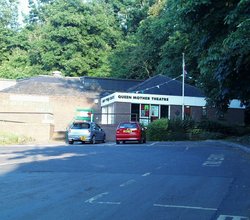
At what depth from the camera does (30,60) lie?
6425cm

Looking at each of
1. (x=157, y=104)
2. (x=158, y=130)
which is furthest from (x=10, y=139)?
(x=157, y=104)

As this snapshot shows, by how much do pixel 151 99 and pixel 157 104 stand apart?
870 millimetres

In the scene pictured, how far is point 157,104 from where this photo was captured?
42.5m

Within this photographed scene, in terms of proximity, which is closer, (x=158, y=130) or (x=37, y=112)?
(x=158, y=130)

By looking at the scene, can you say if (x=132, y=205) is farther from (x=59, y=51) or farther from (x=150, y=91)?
(x=59, y=51)

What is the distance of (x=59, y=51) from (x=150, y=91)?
20237mm

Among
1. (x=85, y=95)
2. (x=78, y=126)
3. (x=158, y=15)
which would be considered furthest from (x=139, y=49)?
(x=78, y=126)

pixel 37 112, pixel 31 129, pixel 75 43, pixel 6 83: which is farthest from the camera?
pixel 75 43

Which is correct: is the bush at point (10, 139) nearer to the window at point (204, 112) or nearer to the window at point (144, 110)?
the window at point (144, 110)

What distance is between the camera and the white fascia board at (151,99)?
134 feet

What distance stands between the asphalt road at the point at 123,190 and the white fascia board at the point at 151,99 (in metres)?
24.8

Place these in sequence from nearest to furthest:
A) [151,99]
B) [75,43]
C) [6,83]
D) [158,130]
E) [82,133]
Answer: [82,133], [158,130], [151,99], [6,83], [75,43]

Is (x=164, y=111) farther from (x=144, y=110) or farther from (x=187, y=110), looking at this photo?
(x=187, y=110)

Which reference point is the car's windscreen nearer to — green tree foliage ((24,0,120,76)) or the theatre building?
the theatre building
